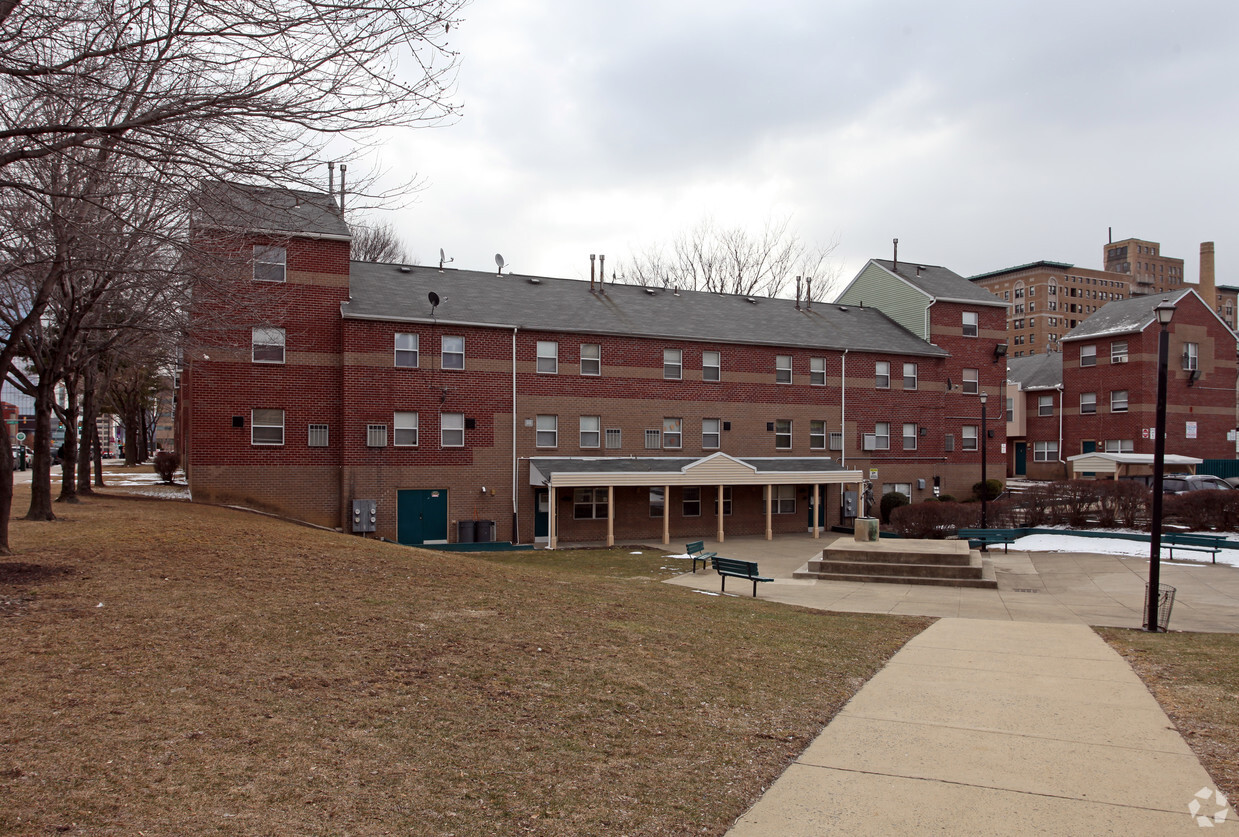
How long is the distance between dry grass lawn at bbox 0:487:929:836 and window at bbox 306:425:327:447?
15743mm

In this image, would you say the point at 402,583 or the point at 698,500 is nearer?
the point at 402,583

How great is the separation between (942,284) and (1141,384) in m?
A: 15.5

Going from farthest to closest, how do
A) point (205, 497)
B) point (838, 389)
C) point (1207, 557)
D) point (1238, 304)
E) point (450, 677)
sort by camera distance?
point (1238, 304), point (838, 389), point (205, 497), point (1207, 557), point (450, 677)

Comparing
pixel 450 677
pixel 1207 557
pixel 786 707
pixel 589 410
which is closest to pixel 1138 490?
pixel 1207 557

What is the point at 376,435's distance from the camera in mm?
28781

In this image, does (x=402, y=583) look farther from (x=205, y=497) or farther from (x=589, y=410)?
(x=589, y=410)

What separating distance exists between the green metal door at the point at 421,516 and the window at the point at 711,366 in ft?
38.3

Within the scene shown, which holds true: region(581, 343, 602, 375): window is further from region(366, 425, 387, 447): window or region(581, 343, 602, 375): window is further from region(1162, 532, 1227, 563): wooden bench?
region(1162, 532, 1227, 563): wooden bench

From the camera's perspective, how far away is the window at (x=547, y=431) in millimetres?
31281

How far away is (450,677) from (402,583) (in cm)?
461

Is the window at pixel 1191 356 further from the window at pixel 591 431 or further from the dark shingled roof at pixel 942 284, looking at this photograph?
the window at pixel 591 431

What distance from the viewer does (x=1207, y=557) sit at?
21.8 metres

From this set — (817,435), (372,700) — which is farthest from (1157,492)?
(817,435)

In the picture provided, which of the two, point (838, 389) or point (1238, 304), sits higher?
point (1238, 304)
